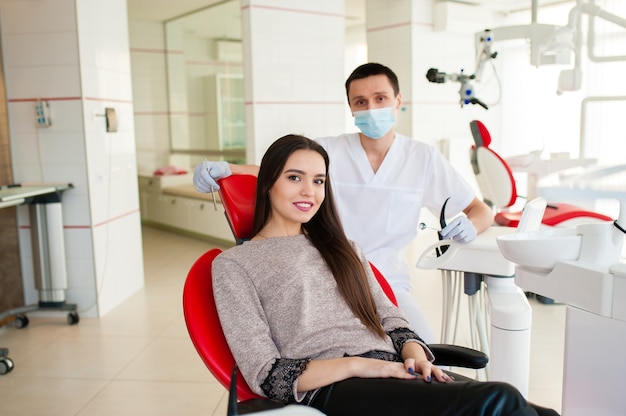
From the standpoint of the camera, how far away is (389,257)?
2.19 metres

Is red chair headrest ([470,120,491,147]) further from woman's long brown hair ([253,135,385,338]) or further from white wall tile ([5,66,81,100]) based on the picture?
white wall tile ([5,66,81,100])

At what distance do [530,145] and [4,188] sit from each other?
5.16 meters

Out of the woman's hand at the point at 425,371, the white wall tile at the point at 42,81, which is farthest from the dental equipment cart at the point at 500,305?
the white wall tile at the point at 42,81


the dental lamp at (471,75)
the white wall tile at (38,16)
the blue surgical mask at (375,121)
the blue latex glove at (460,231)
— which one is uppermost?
the white wall tile at (38,16)

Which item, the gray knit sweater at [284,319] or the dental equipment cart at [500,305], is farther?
the dental equipment cart at [500,305]

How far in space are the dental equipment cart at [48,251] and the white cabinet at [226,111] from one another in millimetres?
2743

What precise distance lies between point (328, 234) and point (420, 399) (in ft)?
1.93

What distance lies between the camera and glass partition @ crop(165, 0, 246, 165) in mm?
5988

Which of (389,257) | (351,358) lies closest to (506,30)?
(389,257)

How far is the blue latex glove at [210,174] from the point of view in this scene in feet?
5.61

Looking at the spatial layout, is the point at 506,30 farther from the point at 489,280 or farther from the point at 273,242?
the point at 273,242

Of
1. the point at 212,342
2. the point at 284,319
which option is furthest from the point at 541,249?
the point at 212,342

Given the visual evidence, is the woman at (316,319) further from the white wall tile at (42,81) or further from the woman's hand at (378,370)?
the white wall tile at (42,81)

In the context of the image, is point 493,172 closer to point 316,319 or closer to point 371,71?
point 371,71
